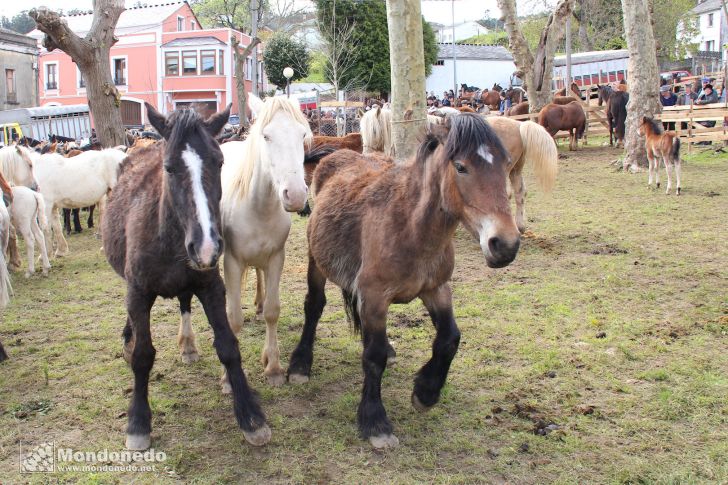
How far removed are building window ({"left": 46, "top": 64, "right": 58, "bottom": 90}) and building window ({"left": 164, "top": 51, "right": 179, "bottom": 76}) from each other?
10.0 metres

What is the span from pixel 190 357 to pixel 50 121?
28.0 m

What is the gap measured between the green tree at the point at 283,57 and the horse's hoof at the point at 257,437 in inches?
1428

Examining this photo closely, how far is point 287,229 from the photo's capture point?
4.51 meters

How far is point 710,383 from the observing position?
408 centimetres

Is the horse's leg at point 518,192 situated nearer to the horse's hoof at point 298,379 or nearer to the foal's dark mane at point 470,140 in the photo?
the horse's hoof at point 298,379

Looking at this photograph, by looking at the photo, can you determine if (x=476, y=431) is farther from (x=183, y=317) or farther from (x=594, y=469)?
(x=183, y=317)

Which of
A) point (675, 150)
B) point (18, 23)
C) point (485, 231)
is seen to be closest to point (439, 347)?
point (485, 231)

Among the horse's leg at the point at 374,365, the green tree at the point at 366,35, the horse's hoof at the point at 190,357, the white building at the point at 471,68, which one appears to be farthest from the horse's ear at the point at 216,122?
the white building at the point at 471,68

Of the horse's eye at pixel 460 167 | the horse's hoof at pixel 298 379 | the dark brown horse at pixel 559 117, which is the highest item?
the dark brown horse at pixel 559 117

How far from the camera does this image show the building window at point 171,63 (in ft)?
155

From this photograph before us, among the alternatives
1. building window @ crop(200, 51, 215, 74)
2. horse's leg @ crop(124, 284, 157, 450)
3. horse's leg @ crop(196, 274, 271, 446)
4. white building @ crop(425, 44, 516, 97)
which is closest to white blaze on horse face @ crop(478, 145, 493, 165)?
horse's leg @ crop(196, 274, 271, 446)

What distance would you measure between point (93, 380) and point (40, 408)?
19.6 inches

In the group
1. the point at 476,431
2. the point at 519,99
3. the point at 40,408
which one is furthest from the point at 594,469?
the point at 519,99

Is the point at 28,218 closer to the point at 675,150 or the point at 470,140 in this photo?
the point at 470,140
